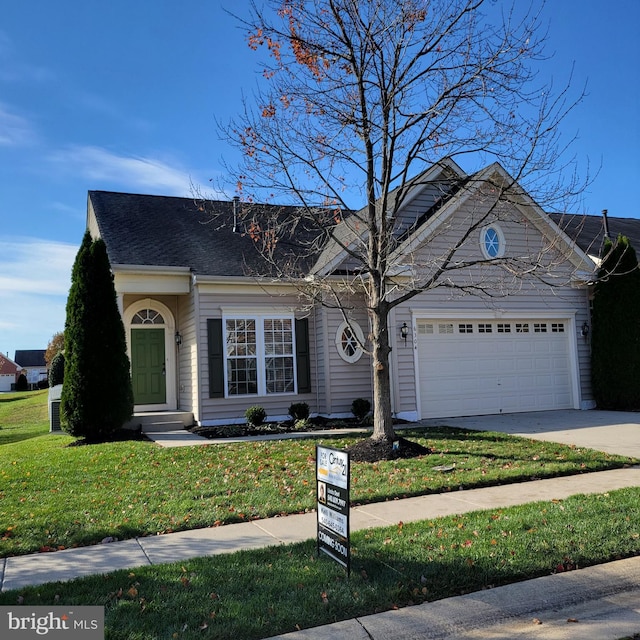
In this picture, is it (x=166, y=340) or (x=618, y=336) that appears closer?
(x=166, y=340)

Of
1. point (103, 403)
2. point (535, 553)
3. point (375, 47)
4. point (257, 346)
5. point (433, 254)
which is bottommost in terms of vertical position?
point (535, 553)

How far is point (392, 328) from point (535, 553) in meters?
9.04

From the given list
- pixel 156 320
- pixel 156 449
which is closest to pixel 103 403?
pixel 156 449

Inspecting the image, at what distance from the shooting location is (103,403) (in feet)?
37.9

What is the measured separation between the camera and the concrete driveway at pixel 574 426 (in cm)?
1008

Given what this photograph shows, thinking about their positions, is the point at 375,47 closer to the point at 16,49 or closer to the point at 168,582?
the point at 16,49

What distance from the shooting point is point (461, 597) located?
13.5 feet

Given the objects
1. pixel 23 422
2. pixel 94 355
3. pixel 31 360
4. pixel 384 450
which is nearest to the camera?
pixel 384 450

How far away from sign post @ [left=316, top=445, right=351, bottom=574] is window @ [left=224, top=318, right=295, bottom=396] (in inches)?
335

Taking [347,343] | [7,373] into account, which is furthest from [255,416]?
[7,373]

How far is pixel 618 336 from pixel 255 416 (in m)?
9.65

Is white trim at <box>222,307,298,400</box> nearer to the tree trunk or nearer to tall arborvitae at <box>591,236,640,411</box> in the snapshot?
the tree trunk

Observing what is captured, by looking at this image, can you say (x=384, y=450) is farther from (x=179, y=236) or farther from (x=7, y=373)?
(x=7, y=373)

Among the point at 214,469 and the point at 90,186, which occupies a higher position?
the point at 90,186
